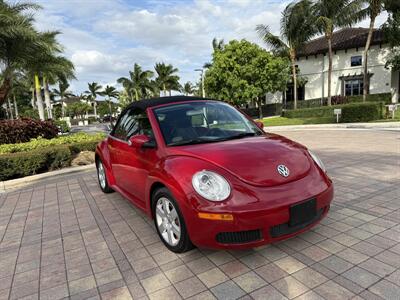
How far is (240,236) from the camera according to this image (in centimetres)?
261

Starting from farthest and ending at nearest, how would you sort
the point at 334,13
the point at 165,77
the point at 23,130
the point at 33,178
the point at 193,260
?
the point at 165,77 → the point at 334,13 → the point at 23,130 → the point at 33,178 → the point at 193,260

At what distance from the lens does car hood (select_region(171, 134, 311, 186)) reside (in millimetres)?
2734

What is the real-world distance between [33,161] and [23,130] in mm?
3457

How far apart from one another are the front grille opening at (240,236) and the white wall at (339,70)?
32.3 m

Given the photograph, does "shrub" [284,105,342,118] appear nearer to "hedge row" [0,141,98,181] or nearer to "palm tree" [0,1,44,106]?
"palm tree" [0,1,44,106]

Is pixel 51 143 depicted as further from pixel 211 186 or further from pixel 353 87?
pixel 353 87

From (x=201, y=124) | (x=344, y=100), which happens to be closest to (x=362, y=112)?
(x=344, y=100)

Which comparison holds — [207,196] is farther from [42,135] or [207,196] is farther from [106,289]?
[42,135]

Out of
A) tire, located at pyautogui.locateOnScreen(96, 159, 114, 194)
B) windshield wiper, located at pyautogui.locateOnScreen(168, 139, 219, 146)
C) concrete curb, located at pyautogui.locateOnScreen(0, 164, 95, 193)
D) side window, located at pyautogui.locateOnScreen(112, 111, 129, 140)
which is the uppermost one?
side window, located at pyautogui.locateOnScreen(112, 111, 129, 140)

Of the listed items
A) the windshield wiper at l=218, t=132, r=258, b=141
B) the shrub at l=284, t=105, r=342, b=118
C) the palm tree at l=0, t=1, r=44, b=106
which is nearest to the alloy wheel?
the windshield wiper at l=218, t=132, r=258, b=141

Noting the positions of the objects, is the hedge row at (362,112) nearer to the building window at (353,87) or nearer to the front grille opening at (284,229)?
the building window at (353,87)

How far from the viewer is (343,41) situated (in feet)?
105

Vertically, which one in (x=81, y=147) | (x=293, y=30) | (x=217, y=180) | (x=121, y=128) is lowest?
(x=81, y=147)

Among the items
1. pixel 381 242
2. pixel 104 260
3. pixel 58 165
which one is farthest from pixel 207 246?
pixel 58 165
